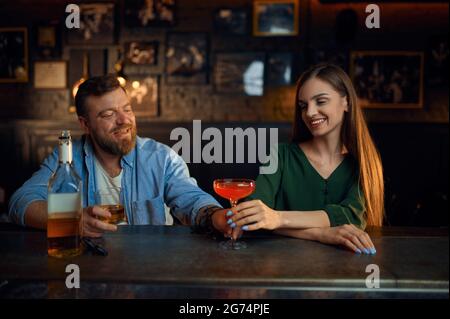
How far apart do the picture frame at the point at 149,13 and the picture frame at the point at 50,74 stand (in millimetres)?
789

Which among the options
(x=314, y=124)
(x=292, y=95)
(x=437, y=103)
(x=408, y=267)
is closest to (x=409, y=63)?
(x=437, y=103)

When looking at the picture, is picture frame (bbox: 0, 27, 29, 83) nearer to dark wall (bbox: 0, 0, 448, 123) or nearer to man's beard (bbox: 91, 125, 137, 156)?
dark wall (bbox: 0, 0, 448, 123)

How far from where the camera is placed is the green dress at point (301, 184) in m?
1.88

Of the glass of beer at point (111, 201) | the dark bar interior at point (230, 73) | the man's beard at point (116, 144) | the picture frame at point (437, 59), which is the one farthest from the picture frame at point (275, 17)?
the glass of beer at point (111, 201)

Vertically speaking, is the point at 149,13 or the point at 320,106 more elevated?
the point at 149,13

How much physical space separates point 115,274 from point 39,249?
0.34m

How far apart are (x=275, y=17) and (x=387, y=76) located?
3.85 ft

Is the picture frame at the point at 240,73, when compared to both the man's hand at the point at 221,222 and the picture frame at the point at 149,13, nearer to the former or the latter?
the picture frame at the point at 149,13

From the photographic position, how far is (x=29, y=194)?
1.71 meters

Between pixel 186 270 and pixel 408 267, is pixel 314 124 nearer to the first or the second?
pixel 408 267

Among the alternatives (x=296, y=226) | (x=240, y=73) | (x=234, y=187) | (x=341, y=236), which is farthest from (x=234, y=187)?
(x=240, y=73)

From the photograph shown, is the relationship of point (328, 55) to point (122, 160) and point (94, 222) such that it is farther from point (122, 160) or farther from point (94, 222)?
point (94, 222)

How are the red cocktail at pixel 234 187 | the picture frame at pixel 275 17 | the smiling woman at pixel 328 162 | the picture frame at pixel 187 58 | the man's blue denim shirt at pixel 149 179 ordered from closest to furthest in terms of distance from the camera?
the red cocktail at pixel 234 187, the smiling woman at pixel 328 162, the man's blue denim shirt at pixel 149 179, the picture frame at pixel 275 17, the picture frame at pixel 187 58
